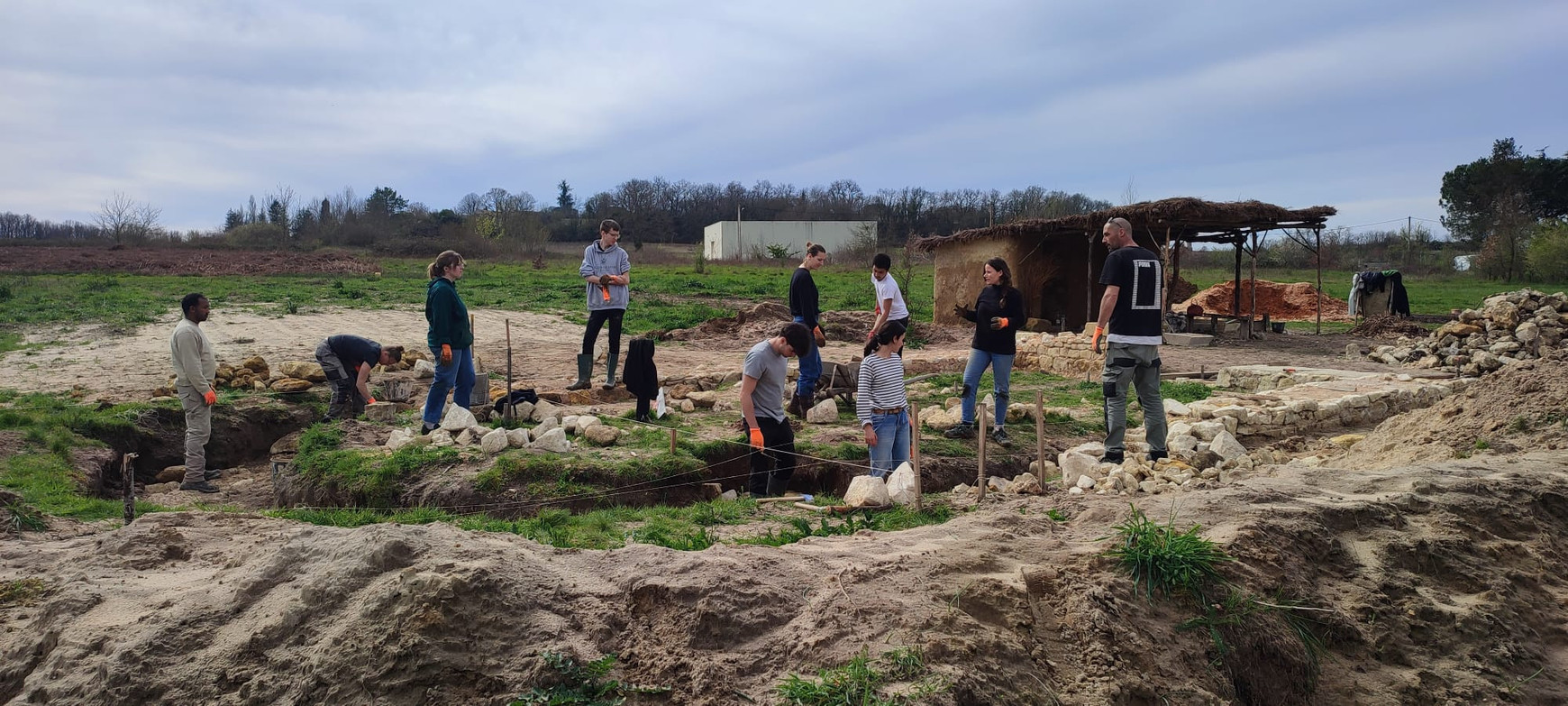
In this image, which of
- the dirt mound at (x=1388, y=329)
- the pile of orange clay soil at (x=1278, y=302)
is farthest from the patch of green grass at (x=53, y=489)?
the pile of orange clay soil at (x=1278, y=302)

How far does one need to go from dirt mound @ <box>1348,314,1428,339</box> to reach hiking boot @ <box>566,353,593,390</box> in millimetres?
15205

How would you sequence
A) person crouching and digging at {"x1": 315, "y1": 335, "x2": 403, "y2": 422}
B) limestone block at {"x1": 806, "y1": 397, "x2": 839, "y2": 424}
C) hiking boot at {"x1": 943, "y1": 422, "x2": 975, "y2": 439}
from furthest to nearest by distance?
person crouching and digging at {"x1": 315, "y1": 335, "x2": 403, "y2": 422} < limestone block at {"x1": 806, "y1": 397, "x2": 839, "y2": 424} < hiking boot at {"x1": 943, "y1": 422, "x2": 975, "y2": 439}

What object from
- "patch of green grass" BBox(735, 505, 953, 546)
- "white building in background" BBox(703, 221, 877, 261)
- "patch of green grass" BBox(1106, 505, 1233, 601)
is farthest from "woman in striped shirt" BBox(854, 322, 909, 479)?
"white building in background" BBox(703, 221, 877, 261)

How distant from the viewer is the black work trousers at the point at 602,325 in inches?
358

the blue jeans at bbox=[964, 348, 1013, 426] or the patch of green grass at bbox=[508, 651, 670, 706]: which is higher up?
the blue jeans at bbox=[964, 348, 1013, 426]

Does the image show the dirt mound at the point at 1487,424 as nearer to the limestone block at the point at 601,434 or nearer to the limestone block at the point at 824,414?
the limestone block at the point at 824,414

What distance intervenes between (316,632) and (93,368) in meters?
10.4

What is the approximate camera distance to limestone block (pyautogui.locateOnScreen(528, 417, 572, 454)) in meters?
6.75

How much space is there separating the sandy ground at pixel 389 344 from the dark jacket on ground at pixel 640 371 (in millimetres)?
2476

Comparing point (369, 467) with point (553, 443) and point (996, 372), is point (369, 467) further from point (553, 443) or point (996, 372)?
point (996, 372)

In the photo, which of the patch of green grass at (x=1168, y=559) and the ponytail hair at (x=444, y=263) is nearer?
Result: the patch of green grass at (x=1168, y=559)

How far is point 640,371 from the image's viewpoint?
26.2 ft

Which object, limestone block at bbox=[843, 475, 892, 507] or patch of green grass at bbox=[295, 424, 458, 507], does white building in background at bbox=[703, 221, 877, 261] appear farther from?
limestone block at bbox=[843, 475, 892, 507]

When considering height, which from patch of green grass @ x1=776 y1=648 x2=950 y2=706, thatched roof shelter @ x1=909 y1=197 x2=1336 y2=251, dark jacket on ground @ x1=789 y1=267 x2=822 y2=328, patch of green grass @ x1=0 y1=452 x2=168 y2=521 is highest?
thatched roof shelter @ x1=909 y1=197 x2=1336 y2=251
